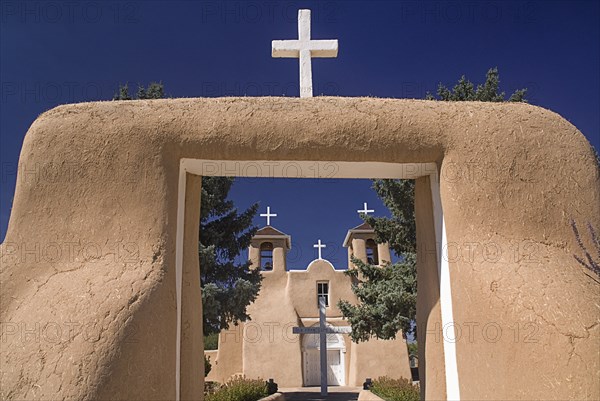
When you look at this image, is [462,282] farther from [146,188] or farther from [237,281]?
[237,281]

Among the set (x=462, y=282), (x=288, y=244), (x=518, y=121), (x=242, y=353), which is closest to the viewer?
(x=462, y=282)

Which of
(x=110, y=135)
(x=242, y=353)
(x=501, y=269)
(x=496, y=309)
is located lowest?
(x=242, y=353)

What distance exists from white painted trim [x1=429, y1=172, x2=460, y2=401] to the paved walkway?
13020 millimetres

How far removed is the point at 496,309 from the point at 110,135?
4632 millimetres

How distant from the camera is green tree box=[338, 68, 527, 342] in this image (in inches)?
525

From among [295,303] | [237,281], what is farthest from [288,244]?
[237,281]

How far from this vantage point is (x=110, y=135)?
251 inches

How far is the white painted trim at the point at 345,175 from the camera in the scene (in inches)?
252

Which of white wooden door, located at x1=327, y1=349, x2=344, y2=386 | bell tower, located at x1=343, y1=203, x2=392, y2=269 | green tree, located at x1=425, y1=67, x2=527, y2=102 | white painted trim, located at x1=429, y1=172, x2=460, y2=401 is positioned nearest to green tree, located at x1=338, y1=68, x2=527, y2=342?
green tree, located at x1=425, y1=67, x2=527, y2=102

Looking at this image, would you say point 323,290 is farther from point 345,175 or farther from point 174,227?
point 174,227

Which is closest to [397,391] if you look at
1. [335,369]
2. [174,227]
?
[174,227]

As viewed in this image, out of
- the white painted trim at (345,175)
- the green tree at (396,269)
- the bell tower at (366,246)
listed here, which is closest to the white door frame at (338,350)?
the bell tower at (366,246)

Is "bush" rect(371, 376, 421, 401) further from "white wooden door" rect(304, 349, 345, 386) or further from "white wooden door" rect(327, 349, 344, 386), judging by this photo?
"white wooden door" rect(327, 349, 344, 386)

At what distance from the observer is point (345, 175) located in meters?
7.41
